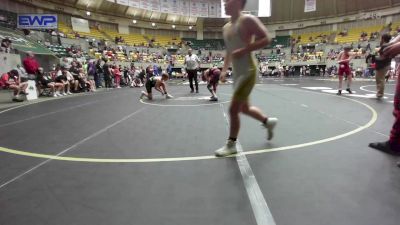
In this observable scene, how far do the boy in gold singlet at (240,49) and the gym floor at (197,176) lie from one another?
42 cm

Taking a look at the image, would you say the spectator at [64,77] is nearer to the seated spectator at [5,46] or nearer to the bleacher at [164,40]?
the seated spectator at [5,46]

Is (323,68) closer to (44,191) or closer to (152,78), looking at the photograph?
(152,78)

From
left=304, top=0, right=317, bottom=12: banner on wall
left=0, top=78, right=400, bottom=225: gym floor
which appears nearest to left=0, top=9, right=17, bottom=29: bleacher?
left=0, top=78, right=400, bottom=225: gym floor

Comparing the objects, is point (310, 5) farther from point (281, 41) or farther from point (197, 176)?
point (197, 176)

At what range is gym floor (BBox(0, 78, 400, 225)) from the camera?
67.6 inches

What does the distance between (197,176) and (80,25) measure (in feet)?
109

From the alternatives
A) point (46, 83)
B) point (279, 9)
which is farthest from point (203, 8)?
point (46, 83)

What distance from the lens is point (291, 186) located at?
82.6 inches

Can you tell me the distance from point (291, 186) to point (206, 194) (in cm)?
61

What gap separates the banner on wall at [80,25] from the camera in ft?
101

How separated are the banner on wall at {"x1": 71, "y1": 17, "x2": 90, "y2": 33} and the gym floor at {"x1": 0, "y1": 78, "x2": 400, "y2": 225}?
A: 29.8 m

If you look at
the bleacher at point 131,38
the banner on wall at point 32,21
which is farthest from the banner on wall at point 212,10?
the banner on wall at point 32,21

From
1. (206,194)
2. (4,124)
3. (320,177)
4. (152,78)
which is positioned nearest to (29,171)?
(206,194)

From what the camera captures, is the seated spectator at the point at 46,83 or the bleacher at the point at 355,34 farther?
the bleacher at the point at 355,34
